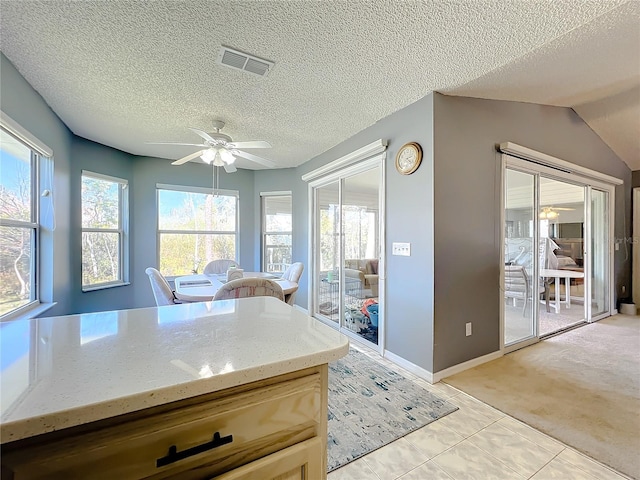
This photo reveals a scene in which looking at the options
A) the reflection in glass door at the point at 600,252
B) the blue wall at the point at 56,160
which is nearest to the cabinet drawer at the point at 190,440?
the blue wall at the point at 56,160

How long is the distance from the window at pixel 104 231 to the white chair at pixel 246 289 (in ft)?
9.28

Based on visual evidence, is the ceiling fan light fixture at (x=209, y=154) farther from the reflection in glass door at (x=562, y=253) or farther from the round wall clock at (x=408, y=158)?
the reflection in glass door at (x=562, y=253)

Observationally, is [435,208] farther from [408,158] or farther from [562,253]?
[562,253]

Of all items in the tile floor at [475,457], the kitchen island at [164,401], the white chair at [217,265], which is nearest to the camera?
the kitchen island at [164,401]

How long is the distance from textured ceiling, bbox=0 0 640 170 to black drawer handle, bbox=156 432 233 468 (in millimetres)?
1921

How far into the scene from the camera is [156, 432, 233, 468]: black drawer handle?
59cm

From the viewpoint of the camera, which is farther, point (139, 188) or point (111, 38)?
point (139, 188)

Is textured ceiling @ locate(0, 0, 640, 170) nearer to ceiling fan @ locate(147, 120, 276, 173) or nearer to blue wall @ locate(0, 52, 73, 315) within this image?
blue wall @ locate(0, 52, 73, 315)

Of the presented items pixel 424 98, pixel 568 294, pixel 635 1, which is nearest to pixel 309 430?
pixel 424 98

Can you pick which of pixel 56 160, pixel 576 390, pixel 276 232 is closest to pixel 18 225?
pixel 56 160

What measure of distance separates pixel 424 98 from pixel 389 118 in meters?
0.46

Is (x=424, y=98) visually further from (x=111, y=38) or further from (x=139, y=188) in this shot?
(x=139, y=188)

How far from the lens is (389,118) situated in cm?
285

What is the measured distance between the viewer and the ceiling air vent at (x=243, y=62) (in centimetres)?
188
